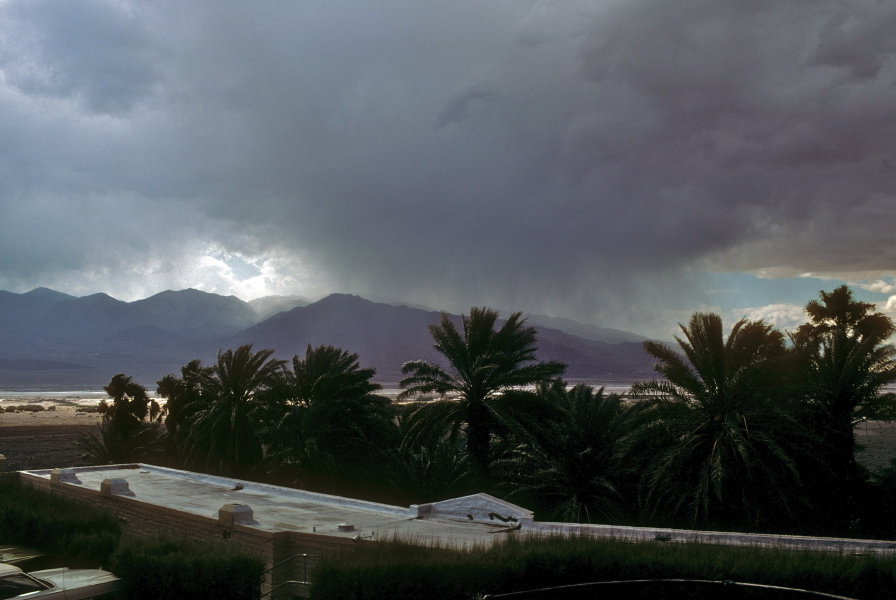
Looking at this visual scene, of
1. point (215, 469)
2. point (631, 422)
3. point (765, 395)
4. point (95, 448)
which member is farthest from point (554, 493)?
point (95, 448)

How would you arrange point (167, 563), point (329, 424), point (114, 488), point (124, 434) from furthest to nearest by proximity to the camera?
point (124, 434) < point (329, 424) < point (114, 488) < point (167, 563)

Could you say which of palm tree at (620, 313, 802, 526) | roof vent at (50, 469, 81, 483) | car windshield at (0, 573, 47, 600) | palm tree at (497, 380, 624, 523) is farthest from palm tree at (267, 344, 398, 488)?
car windshield at (0, 573, 47, 600)

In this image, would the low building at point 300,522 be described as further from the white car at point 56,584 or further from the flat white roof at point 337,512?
the white car at point 56,584

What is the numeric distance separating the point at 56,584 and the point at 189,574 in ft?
5.41

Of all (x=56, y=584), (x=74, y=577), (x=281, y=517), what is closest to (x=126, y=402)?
(x=281, y=517)

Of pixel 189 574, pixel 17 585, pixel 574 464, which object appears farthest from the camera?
pixel 574 464

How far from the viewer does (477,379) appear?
2317 cm

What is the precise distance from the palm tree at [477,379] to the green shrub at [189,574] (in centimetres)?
1262

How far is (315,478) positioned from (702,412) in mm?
13100

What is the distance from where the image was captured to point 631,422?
18.8 m

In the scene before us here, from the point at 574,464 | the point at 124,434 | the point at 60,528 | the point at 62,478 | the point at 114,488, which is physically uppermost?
the point at 574,464

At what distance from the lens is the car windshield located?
892 centimetres

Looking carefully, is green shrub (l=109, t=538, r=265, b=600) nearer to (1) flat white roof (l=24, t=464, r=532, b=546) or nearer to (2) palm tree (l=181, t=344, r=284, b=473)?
(1) flat white roof (l=24, t=464, r=532, b=546)

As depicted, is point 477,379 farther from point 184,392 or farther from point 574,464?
point 184,392
